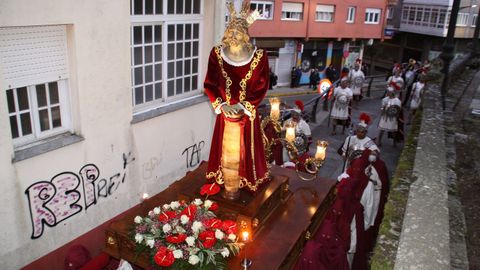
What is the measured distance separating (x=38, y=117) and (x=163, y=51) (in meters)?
3.05

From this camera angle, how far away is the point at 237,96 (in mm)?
5918

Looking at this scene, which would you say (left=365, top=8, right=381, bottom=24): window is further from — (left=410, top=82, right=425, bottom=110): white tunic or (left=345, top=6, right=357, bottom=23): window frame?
(left=410, top=82, right=425, bottom=110): white tunic

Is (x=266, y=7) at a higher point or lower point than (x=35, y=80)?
higher

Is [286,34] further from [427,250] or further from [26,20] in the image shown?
[427,250]

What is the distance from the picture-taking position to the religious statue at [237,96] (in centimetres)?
564

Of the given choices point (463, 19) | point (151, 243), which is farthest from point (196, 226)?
point (463, 19)

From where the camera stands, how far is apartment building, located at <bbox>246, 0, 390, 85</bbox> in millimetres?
27903

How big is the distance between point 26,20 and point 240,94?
3141mm

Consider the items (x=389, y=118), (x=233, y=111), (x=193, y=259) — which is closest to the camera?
(x=193, y=259)

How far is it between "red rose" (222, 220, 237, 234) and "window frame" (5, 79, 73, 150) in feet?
11.0

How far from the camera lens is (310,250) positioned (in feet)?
18.6

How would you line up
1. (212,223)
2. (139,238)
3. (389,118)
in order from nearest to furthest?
(139,238) < (212,223) < (389,118)

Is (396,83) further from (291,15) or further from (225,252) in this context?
(225,252)

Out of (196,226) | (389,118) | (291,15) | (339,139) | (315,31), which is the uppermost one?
(291,15)
